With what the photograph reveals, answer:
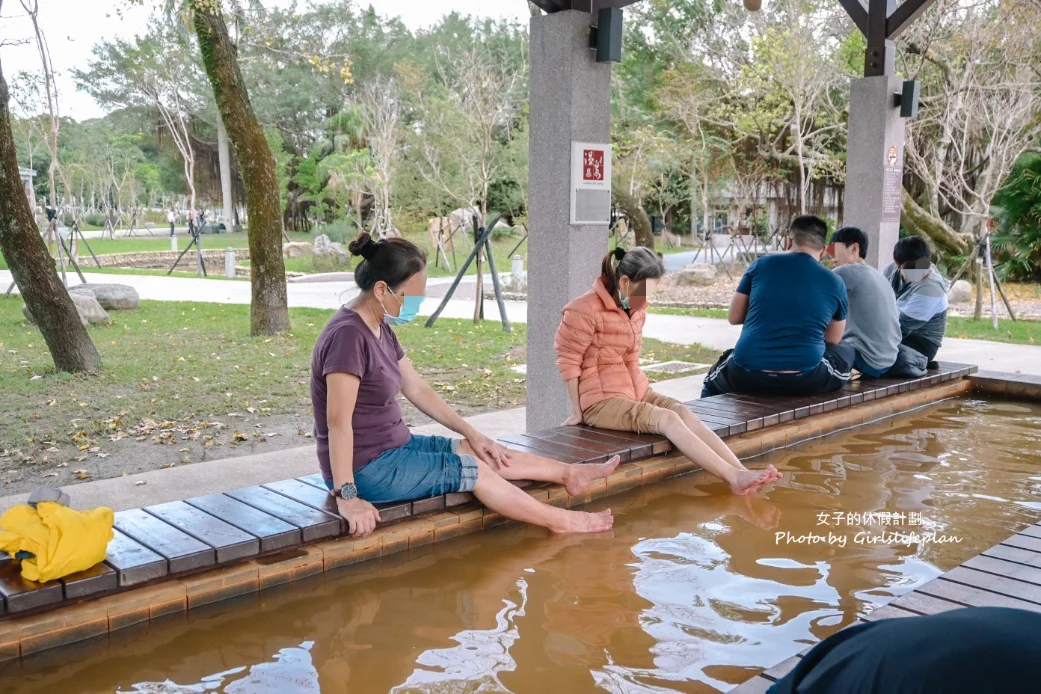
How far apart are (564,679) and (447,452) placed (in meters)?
1.27

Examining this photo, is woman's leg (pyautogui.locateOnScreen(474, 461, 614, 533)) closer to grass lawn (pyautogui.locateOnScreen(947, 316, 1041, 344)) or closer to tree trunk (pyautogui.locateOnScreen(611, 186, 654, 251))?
grass lawn (pyautogui.locateOnScreen(947, 316, 1041, 344))

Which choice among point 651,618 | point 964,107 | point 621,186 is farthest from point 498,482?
point 621,186

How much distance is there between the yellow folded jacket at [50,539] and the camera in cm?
274

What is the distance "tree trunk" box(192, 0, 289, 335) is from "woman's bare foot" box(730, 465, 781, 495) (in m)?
7.33

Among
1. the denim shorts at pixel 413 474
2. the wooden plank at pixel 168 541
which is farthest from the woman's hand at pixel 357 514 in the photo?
the wooden plank at pixel 168 541

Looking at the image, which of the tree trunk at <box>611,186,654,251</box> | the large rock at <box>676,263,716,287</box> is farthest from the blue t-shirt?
the tree trunk at <box>611,186,654,251</box>

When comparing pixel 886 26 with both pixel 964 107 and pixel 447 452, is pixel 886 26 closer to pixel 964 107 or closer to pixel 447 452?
pixel 447 452

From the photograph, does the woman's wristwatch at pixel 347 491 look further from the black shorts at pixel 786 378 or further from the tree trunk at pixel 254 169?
the tree trunk at pixel 254 169

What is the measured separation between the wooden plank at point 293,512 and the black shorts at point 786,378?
3190mm

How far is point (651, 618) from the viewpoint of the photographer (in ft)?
10.2

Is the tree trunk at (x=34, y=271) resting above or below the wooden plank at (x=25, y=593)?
above

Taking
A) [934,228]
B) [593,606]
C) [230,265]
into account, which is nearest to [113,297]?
[230,265]

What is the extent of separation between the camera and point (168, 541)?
314 cm

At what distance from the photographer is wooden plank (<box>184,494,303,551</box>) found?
3240 millimetres
